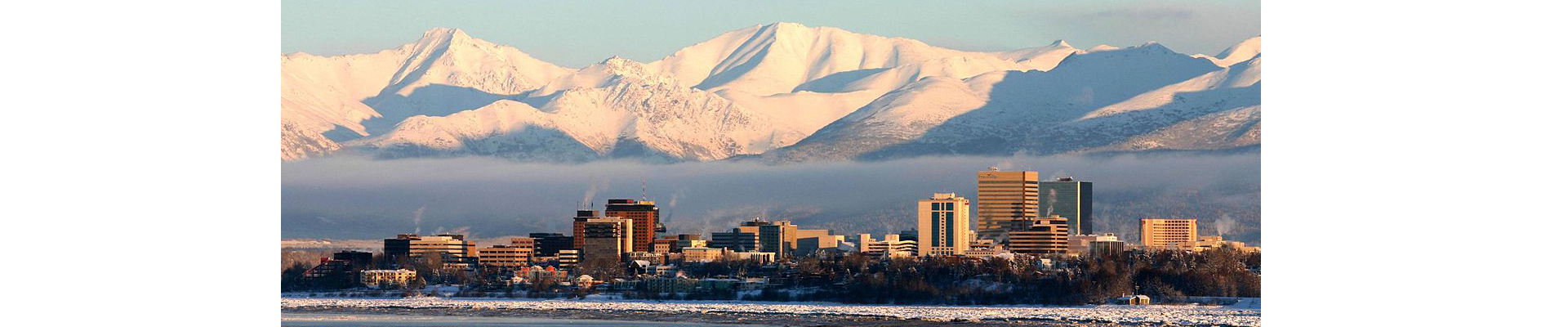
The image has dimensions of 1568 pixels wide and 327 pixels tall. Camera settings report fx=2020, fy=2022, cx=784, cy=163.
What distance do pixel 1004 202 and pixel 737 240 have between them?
736 cm

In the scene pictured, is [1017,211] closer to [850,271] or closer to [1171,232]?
[1171,232]

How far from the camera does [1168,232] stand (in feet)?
149

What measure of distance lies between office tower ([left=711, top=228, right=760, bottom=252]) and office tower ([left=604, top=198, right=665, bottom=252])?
138 cm

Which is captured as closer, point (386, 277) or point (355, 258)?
point (386, 277)

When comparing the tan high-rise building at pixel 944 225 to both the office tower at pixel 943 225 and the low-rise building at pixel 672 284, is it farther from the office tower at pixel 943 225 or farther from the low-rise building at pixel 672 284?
the low-rise building at pixel 672 284

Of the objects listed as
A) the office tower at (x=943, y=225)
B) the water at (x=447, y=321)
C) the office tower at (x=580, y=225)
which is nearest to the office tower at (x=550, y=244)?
the office tower at (x=580, y=225)

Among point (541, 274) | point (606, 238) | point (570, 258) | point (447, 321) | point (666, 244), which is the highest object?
point (606, 238)

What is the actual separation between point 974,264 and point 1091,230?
11571 mm

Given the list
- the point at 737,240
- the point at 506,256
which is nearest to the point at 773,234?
the point at 737,240

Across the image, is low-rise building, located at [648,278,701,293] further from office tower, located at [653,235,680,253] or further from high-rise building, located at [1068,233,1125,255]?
A: high-rise building, located at [1068,233,1125,255]

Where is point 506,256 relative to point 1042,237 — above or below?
below

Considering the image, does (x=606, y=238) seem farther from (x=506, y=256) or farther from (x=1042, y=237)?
(x=1042, y=237)

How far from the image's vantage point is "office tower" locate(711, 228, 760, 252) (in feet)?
155

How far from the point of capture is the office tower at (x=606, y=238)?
4541 centimetres
